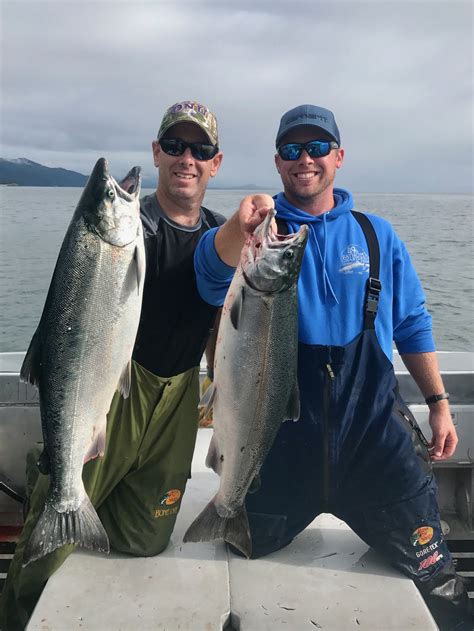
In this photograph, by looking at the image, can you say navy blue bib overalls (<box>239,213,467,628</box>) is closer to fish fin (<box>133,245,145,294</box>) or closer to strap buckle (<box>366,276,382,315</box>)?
strap buckle (<box>366,276,382,315</box>)

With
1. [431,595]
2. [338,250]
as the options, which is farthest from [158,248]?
[431,595]

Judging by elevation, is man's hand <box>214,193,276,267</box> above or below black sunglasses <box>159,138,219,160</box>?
below

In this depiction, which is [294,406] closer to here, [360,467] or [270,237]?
[360,467]

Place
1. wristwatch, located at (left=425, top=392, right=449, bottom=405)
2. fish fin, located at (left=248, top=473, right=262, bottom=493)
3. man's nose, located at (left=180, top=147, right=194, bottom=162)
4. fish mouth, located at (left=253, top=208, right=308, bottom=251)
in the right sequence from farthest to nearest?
wristwatch, located at (left=425, top=392, right=449, bottom=405) → man's nose, located at (left=180, top=147, right=194, bottom=162) → fish fin, located at (left=248, top=473, right=262, bottom=493) → fish mouth, located at (left=253, top=208, right=308, bottom=251)

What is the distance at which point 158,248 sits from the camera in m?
3.08

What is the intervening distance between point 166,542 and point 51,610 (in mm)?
733

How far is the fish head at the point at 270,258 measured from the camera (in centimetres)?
240

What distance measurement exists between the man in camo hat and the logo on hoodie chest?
2.67 ft

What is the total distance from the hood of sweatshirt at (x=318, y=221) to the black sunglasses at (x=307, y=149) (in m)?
0.25

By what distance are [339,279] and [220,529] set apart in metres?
1.46

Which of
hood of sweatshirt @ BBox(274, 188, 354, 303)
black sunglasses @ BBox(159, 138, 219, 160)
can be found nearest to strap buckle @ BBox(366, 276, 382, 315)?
hood of sweatshirt @ BBox(274, 188, 354, 303)

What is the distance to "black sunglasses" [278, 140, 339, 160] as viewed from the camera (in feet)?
9.94

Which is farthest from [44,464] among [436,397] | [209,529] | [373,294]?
[436,397]

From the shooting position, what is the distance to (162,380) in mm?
3143
